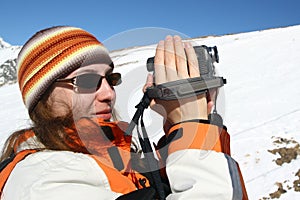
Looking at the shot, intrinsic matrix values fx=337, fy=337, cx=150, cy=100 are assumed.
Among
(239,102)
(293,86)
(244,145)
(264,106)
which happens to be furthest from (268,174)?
(293,86)

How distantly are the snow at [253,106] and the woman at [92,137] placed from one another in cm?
11

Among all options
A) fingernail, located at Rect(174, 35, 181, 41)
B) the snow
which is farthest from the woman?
the snow

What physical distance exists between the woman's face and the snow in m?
0.06

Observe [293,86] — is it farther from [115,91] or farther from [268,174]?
[115,91]

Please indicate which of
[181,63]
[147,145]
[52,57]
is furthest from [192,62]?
[52,57]

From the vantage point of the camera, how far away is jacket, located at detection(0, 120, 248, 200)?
0.96 metres

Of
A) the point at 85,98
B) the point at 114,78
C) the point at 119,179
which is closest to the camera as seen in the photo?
the point at 119,179

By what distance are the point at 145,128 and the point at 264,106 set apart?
652 cm

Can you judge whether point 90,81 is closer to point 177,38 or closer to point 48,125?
point 48,125

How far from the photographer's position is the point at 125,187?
1.12 m

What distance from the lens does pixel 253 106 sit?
7.47m

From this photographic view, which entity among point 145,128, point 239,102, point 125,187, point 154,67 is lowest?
point 239,102

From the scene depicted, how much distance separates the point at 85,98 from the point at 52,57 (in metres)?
0.21

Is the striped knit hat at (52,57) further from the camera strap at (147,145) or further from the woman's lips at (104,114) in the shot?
the camera strap at (147,145)
